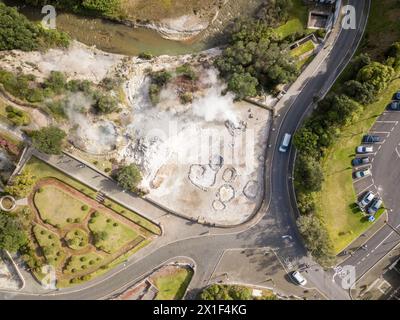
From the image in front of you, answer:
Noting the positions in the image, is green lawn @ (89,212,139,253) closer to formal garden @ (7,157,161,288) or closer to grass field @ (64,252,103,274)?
formal garden @ (7,157,161,288)

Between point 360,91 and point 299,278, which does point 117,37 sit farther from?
point 299,278

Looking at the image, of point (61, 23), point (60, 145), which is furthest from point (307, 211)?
point (61, 23)

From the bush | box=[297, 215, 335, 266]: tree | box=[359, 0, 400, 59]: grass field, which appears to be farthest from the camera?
the bush

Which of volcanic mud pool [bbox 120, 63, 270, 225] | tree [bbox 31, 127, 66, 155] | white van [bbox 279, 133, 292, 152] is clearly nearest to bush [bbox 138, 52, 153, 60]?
volcanic mud pool [bbox 120, 63, 270, 225]

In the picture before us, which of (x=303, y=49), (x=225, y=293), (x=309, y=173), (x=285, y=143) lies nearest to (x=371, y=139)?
(x=309, y=173)

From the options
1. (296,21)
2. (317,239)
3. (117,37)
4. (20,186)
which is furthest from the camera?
(117,37)

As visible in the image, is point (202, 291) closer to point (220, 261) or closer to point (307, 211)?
point (220, 261)
